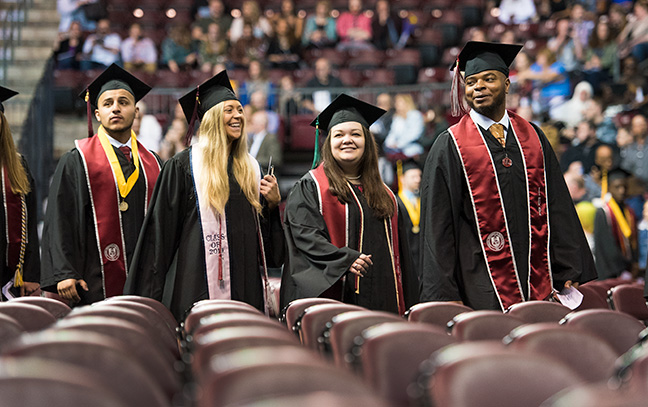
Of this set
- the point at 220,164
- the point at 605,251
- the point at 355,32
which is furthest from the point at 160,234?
the point at 355,32

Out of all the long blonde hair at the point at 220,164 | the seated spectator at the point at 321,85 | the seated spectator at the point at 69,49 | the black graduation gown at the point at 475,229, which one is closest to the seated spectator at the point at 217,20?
the seated spectator at the point at 69,49

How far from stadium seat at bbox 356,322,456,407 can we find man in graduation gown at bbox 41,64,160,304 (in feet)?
7.54

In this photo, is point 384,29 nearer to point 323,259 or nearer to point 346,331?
point 323,259

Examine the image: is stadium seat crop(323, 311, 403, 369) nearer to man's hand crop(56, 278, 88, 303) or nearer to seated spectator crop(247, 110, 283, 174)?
man's hand crop(56, 278, 88, 303)

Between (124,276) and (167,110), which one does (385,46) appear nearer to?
(167,110)

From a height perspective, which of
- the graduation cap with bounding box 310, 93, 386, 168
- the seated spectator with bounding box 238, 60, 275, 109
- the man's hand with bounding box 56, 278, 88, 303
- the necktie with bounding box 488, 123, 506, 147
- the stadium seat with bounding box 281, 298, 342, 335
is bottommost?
the man's hand with bounding box 56, 278, 88, 303

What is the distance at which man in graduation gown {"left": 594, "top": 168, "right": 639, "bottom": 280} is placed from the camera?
716 cm

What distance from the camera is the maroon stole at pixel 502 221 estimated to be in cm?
391

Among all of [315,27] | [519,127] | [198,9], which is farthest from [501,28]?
[519,127]

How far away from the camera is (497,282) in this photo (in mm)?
3904

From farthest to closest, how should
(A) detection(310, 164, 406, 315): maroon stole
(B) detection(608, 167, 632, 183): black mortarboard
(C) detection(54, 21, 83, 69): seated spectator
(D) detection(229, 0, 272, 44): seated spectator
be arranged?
(D) detection(229, 0, 272, 44): seated spectator → (C) detection(54, 21, 83, 69): seated spectator → (B) detection(608, 167, 632, 183): black mortarboard → (A) detection(310, 164, 406, 315): maroon stole

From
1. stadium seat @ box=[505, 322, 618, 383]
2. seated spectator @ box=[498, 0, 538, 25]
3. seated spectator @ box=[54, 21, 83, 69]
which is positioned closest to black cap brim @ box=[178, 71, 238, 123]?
stadium seat @ box=[505, 322, 618, 383]

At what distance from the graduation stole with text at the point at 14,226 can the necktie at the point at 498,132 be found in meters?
2.38

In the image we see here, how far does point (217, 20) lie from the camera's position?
41.7ft
